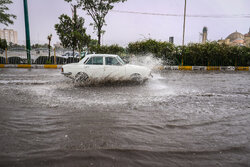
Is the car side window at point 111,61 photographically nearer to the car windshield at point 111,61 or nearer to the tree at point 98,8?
the car windshield at point 111,61

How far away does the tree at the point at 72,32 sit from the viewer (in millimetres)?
16422

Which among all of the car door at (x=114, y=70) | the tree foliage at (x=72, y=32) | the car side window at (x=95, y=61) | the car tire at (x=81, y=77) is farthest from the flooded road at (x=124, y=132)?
the tree foliage at (x=72, y=32)

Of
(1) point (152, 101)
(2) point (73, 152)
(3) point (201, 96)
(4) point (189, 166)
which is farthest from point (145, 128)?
(3) point (201, 96)

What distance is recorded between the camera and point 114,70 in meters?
8.05

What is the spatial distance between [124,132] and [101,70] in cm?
515

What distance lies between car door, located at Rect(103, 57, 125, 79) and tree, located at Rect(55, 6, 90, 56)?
9606 millimetres

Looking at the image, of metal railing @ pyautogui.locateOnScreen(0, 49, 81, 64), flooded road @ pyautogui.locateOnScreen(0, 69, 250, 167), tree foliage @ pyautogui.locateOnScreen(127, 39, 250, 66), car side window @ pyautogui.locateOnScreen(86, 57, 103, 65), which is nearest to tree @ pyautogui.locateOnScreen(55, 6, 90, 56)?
metal railing @ pyautogui.locateOnScreen(0, 49, 81, 64)

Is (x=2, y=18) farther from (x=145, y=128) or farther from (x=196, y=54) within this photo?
(x=145, y=128)

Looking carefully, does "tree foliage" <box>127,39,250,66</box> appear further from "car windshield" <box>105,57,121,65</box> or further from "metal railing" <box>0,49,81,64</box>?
"car windshield" <box>105,57,121,65</box>

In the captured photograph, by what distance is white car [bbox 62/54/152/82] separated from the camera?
26.4 feet

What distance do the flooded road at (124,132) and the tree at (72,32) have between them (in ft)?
40.1

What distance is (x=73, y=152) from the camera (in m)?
2.57

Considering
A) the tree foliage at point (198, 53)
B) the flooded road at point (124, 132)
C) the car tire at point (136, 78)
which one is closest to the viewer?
the flooded road at point (124, 132)

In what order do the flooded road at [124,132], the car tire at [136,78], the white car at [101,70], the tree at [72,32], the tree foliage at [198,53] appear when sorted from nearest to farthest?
the flooded road at [124,132] → the white car at [101,70] → the car tire at [136,78] → the tree at [72,32] → the tree foliage at [198,53]
